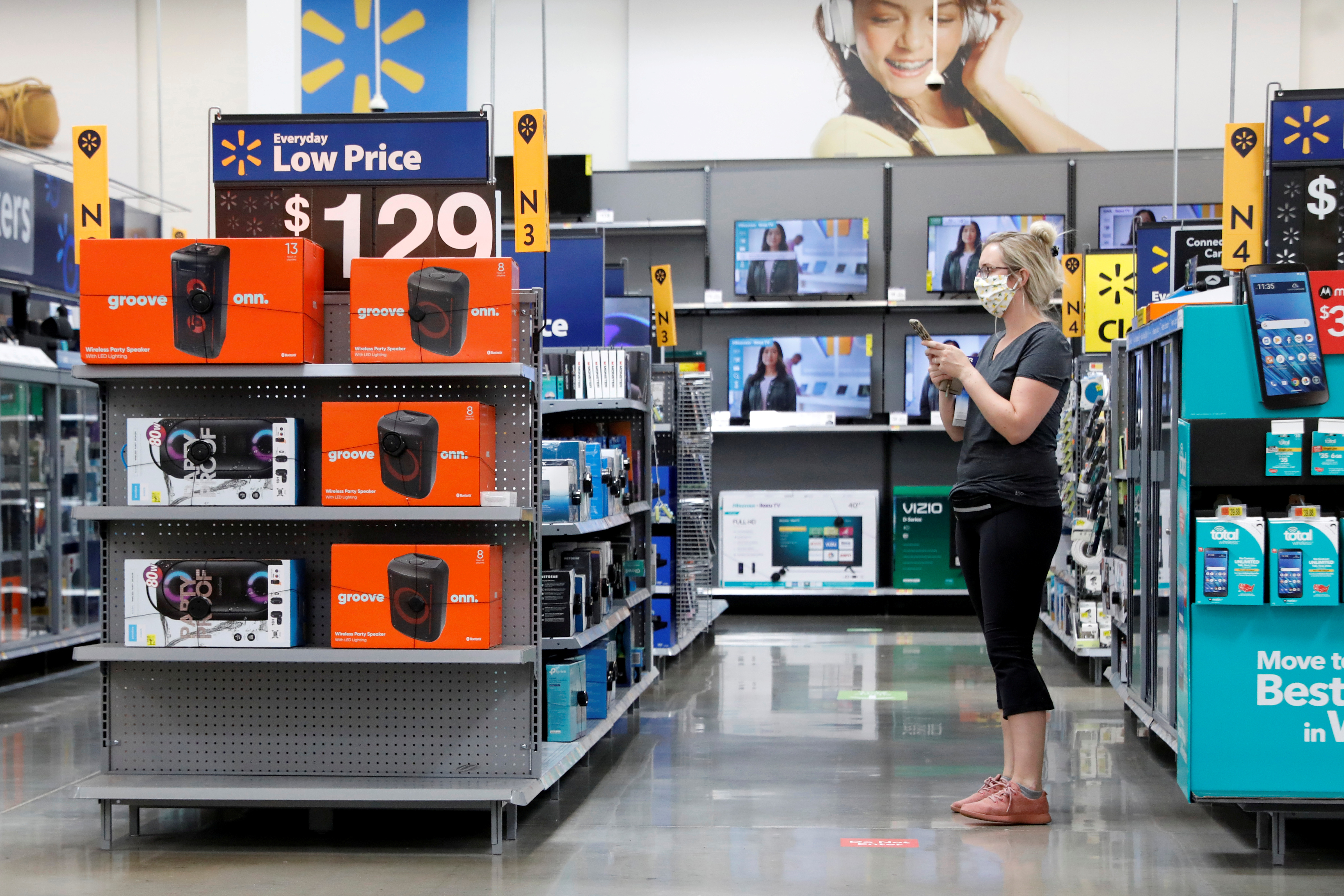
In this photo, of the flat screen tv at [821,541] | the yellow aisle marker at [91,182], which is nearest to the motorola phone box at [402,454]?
the yellow aisle marker at [91,182]

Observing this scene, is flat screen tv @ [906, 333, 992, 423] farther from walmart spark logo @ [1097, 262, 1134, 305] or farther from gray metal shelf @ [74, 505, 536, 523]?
gray metal shelf @ [74, 505, 536, 523]

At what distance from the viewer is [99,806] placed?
3.94 m

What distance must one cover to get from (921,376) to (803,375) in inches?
35.5

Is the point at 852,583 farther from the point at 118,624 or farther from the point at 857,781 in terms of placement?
the point at 118,624

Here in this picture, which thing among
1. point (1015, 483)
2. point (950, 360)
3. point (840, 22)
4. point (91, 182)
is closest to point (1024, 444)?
point (1015, 483)

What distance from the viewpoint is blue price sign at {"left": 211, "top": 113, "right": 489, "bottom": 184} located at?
3.92 m

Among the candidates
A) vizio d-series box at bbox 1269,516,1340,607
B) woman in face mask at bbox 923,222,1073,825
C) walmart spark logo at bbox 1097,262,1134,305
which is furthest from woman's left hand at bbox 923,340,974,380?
walmart spark logo at bbox 1097,262,1134,305

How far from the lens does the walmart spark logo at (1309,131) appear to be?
400 cm

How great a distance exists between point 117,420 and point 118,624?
24.4 inches

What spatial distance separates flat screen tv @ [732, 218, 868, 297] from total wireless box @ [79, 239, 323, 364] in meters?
6.34

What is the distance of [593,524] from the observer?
454 cm

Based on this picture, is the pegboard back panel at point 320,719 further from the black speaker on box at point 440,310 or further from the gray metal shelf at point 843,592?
the gray metal shelf at point 843,592

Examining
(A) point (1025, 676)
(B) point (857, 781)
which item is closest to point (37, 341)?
(B) point (857, 781)

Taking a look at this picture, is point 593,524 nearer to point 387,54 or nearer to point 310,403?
point 310,403
